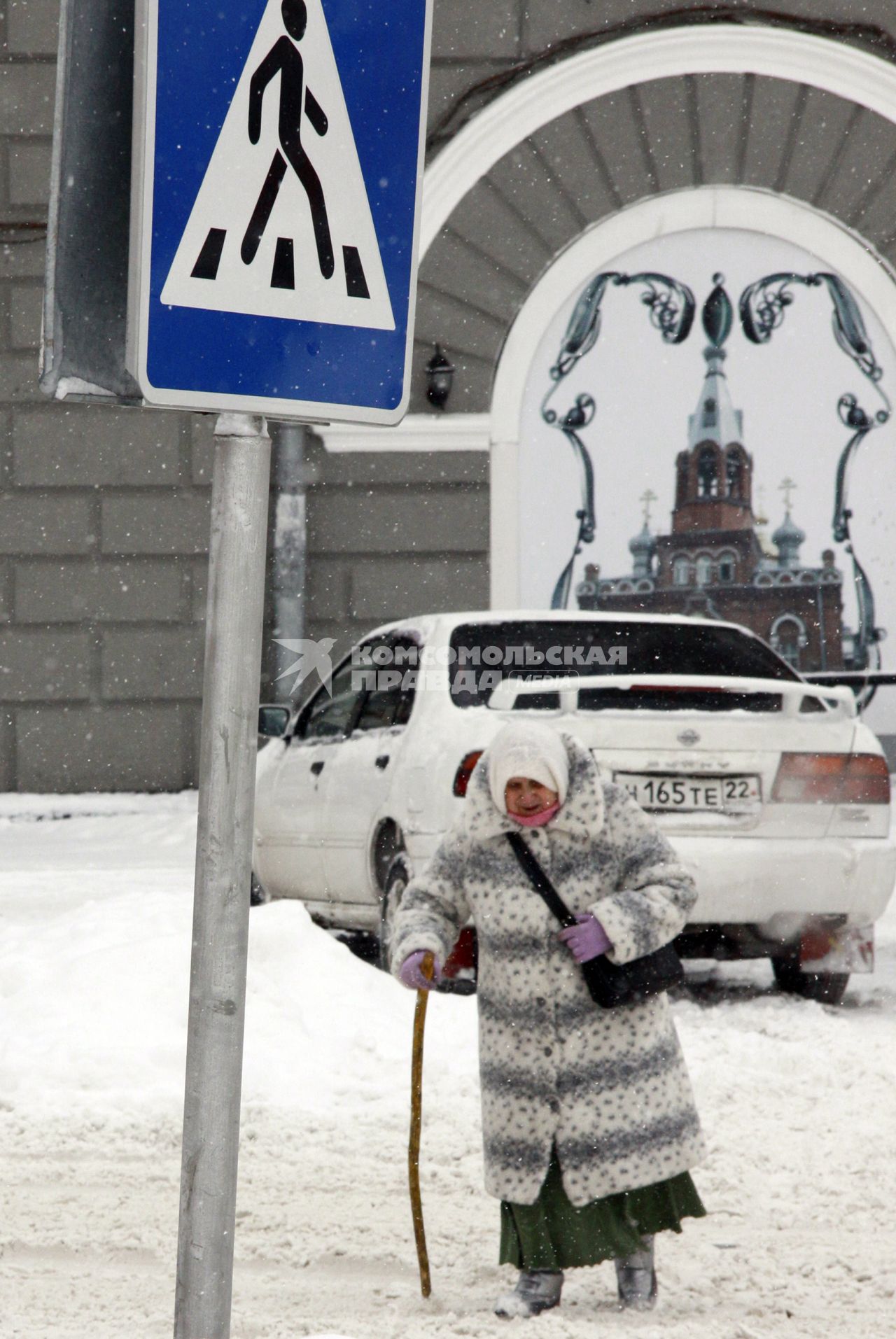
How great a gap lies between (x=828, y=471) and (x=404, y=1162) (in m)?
9.49

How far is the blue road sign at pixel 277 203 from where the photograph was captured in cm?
236

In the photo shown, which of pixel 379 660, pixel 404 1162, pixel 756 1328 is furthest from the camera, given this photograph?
pixel 379 660

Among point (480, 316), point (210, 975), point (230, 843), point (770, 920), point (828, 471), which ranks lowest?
point (770, 920)

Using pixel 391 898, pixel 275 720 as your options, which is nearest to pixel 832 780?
pixel 391 898

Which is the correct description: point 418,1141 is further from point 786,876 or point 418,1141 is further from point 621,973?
point 786,876

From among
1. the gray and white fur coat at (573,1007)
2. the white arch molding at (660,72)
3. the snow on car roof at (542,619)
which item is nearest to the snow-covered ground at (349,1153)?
the gray and white fur coat at (573,1007)

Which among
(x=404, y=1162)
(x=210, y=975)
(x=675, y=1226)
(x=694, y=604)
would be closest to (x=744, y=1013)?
(x=404, y=1162)

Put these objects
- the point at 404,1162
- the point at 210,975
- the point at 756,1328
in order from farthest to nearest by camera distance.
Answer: the point at 404,1162 → the point at 756,1328 → the point at 210,975

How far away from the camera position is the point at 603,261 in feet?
43.5

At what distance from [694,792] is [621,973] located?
121 inches

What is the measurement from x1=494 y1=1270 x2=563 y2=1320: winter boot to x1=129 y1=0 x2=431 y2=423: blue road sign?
200 centimetres

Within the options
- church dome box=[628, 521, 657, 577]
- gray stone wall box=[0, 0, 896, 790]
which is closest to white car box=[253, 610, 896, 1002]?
gray stone wall box=[0, 0, 896, 790]

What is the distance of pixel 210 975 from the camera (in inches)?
96.3

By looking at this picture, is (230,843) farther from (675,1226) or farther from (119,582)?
(119,582)
